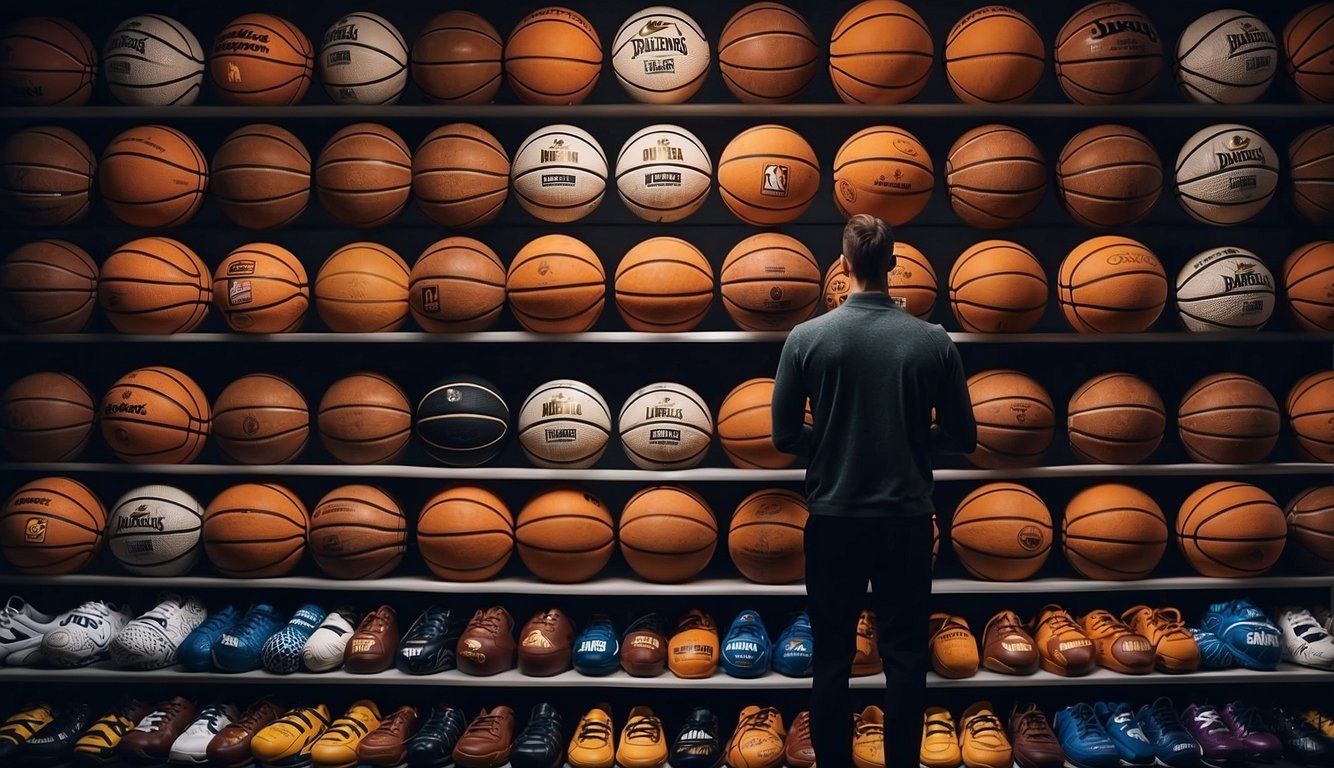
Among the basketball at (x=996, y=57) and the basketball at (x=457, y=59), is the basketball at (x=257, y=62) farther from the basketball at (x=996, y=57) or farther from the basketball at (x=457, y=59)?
the basketball at (x=996, y=57)

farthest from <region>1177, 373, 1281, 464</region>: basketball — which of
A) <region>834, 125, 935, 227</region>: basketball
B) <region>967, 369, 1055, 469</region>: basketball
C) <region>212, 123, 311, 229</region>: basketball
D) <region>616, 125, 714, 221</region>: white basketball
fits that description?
<region>212, 123, 311, 229</region>: basketball

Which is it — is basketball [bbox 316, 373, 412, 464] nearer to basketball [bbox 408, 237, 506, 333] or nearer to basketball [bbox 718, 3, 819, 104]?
basketball [bbox 408, 237, 506, 333]

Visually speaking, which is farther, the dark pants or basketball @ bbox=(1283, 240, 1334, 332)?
basketball @ bbox=(1283, 240, 1334, 332)

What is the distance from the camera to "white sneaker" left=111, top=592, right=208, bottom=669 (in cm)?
341

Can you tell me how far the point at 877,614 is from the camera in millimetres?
2920

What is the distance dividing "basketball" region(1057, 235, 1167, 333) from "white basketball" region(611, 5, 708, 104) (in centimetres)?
165

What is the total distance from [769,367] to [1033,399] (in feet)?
3.59

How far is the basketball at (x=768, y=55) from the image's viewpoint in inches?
133

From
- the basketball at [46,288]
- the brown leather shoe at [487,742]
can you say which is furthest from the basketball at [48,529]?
the brown leather shoe at [487,742]

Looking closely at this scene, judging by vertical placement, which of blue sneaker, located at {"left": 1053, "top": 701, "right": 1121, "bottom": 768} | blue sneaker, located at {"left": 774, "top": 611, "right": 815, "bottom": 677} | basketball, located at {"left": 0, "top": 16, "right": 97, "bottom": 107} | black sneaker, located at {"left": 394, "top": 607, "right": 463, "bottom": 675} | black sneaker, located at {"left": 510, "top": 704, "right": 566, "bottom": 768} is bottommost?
blue sneaker, located at {"left": 1053, "top": 701, "right": 1121, "bottom": 768}

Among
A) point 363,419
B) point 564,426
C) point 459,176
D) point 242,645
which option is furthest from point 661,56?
point 242,645

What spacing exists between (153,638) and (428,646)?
107 cm

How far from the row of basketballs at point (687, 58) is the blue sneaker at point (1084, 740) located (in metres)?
2.36

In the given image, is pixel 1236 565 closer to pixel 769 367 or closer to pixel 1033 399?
pixel 1033 399
